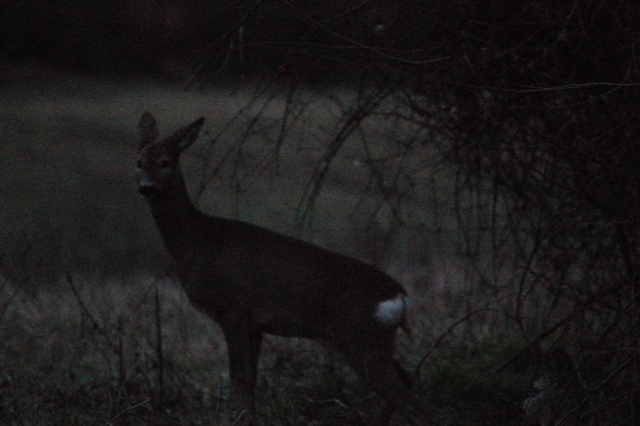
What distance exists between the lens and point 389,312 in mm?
4785

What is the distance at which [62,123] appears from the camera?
35.8 feet

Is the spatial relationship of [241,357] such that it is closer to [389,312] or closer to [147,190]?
[389,312]

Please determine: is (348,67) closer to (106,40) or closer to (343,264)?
(343,264)

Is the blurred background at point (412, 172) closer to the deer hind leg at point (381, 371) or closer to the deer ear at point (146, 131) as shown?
the deer hind leg at point (381, 371)

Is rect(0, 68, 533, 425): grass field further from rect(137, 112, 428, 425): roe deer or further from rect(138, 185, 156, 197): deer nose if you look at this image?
rect(138, 185, 156, 197): deer nose

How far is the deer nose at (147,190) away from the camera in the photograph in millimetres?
4906

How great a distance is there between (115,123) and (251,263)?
6435 millimetres

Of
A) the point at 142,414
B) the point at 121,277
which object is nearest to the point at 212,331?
the point at 121,277

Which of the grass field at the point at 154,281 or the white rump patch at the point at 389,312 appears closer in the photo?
the white rump patch at the point at 389,312

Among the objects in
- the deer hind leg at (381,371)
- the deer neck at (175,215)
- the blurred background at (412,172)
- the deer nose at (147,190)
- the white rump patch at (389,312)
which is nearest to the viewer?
the blurred background at (412,172)

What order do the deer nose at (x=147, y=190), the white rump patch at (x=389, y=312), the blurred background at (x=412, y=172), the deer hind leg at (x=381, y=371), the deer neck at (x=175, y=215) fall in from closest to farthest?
1. the blurred background at (x=412, y=172)
2. the deer hind leg at (x=381, y=371)
3. the white rump patch at (x=389, y=312)
4. the deer nose at (x=147, y=190)
5. the deer neck at (x=175, y=215)

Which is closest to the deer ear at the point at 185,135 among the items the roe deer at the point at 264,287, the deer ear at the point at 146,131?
the roe deer at the point at 264,287

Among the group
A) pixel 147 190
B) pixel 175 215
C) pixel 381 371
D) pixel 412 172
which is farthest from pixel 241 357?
pixel 412 172

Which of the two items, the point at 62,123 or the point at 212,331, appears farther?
the point at 62,123
